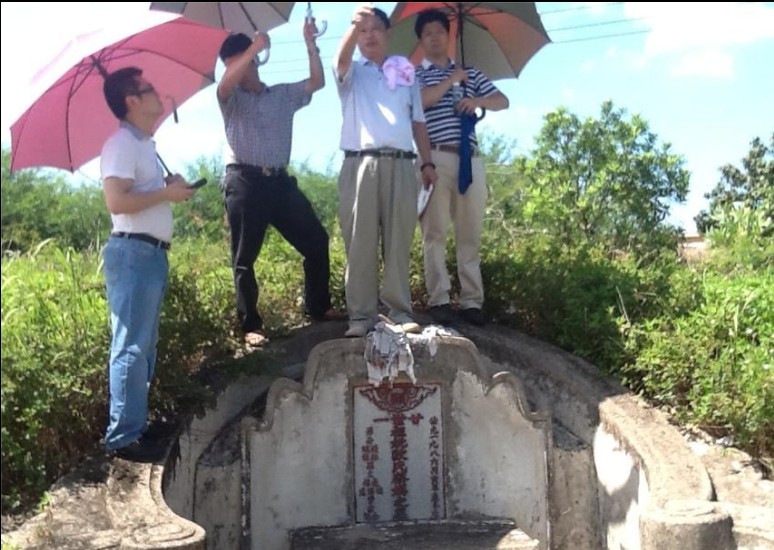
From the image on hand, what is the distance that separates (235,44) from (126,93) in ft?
3.82

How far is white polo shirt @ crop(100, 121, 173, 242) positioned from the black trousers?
96cm

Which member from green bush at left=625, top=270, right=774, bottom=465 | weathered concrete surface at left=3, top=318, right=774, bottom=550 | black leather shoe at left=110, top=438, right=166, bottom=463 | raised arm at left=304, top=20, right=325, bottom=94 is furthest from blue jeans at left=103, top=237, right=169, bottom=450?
green bush at left=625, top=270, right=774, bottom=465

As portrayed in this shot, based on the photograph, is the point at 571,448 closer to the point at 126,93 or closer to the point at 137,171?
the point at 137,171

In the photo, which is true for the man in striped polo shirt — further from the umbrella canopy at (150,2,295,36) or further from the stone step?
the stone step

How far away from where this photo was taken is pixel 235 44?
14.5 feet

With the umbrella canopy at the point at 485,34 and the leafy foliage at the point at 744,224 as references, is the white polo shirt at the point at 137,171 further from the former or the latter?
the leafy foliage at the point at 744,224

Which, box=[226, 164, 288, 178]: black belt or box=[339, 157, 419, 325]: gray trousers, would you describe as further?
box=[226, 164, 288, 178]: black belt

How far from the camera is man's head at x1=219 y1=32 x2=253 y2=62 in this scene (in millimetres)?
4410

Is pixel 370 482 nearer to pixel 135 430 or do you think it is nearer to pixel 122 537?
pixel 135 430

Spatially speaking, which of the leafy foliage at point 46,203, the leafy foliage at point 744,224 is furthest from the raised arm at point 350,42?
the leafy foliage at point 46,203

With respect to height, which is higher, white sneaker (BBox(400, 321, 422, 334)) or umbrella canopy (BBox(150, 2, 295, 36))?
umbrella canopy (BBox(150, 2, 295, 36))

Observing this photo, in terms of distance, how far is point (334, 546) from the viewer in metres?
4.29

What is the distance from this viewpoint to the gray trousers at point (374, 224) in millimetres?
4402

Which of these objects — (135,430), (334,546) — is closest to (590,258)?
(334,546)
